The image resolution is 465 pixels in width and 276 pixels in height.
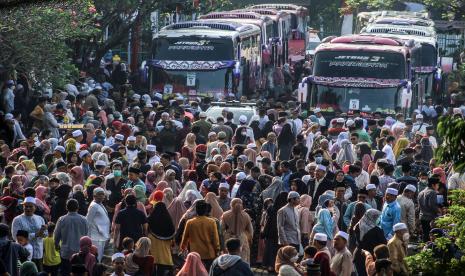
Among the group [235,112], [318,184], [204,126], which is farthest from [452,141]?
[235,112]

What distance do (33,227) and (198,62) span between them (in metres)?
18.5

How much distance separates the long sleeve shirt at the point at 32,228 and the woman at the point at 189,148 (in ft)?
22.6

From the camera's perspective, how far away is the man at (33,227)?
17.7m

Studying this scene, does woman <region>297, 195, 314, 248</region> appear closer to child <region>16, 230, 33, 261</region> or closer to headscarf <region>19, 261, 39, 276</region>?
child <region>16, 230, 33, 261</region>

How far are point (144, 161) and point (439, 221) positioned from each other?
10315 mm

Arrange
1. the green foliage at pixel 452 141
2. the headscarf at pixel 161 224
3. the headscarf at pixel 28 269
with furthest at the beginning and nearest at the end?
the headscarf at pixel 161 224, the headscarf at pixel 28 269, the green foliage at pixel 452 141

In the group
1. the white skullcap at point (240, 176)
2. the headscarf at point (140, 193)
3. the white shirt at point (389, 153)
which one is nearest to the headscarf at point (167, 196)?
the headscarf at point (140, 193)

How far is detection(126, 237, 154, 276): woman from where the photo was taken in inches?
639

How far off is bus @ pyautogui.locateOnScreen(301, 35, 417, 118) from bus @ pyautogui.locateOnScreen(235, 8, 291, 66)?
10676 mm

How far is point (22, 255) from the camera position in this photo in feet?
54.3

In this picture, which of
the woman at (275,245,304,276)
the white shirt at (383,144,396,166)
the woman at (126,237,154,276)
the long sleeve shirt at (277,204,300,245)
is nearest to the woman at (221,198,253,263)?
the long sleeve shirt at (277,204,300,245)

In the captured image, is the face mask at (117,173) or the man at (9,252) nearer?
the man at (9,252)

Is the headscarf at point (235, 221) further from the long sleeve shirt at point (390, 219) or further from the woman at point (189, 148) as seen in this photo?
the woman at point (189, 148)

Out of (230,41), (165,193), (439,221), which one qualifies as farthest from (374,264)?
(230,41)
